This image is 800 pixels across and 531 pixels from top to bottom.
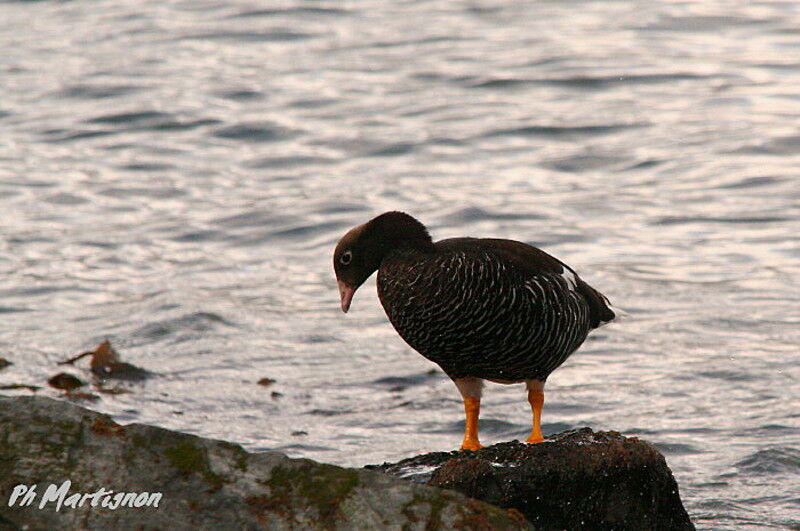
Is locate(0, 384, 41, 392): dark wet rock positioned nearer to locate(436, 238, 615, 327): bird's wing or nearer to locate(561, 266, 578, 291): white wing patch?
locate(436, 238, 615, 327): bird's wing

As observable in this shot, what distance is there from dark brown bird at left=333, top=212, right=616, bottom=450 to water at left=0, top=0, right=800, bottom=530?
1.63m

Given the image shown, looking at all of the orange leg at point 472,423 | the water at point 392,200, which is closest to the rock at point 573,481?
the orange leg at point 472,423

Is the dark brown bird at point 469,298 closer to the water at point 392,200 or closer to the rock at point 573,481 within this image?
the rock at point 573,481

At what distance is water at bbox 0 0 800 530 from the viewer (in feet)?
33.0

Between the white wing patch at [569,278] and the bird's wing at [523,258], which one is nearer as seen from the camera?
the bird's wing at [523,258]

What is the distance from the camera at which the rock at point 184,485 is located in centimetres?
505

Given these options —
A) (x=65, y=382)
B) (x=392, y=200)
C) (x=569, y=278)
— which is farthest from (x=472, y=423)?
(x=392, y=200)

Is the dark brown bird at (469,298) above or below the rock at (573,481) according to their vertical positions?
above

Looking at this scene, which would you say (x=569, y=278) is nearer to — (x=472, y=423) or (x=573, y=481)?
(x=472, y=423)

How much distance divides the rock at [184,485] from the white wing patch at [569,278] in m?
2.52

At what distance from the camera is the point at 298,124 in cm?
1772

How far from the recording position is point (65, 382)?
10.4 metres

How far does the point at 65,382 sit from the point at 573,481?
5.15 meters

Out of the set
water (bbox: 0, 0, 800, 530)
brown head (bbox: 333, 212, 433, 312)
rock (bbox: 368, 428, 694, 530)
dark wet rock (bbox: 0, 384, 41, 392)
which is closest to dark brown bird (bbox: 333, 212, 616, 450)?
brown head (bbox: 333, 212, 433, 312)
